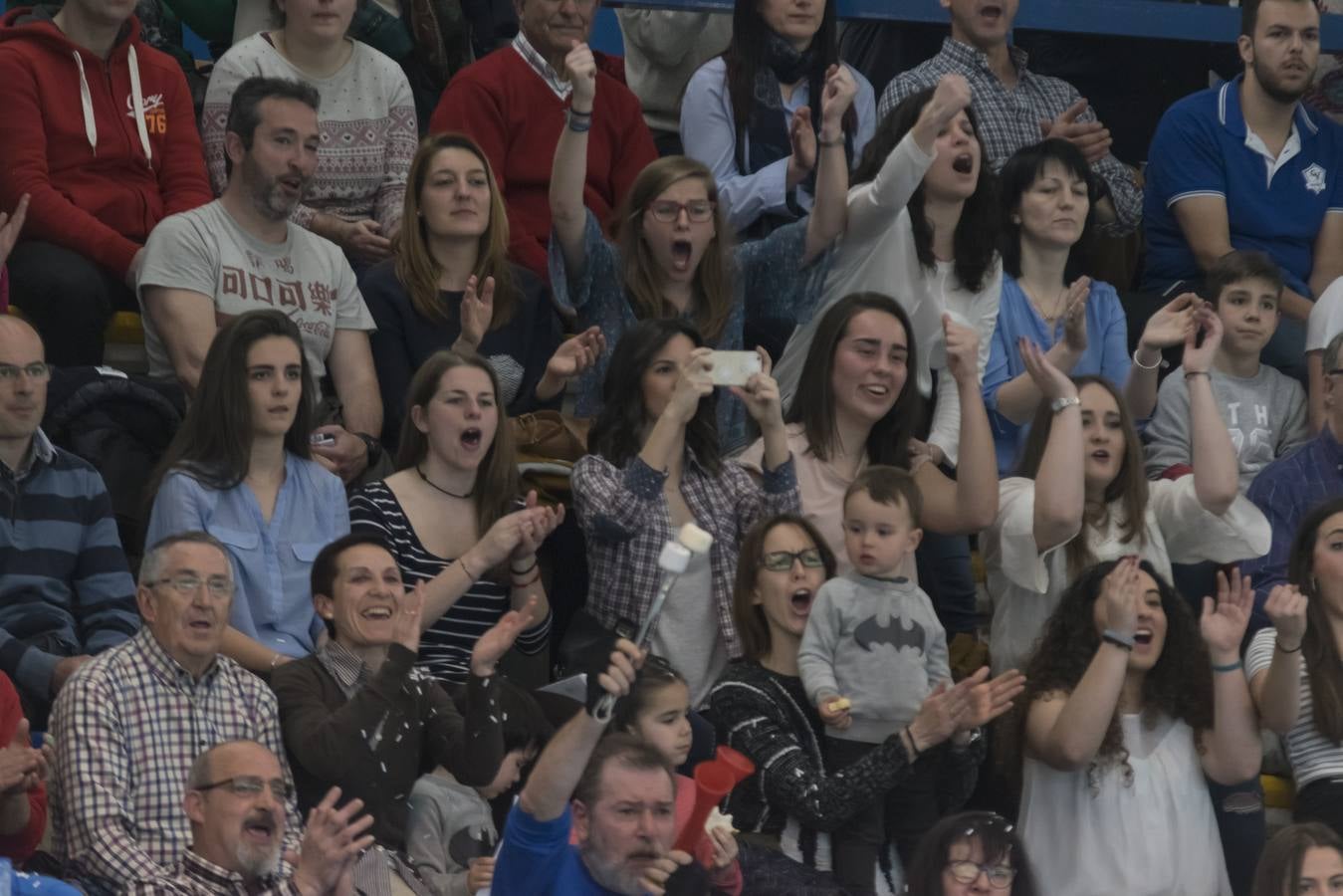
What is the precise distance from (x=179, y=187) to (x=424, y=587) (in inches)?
75.8

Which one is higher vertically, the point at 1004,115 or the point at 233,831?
the point at 1004,115

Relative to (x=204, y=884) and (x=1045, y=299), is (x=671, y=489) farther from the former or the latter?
(x=204, y=884)

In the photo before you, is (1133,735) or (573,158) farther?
(573,158)

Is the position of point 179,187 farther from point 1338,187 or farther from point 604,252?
point 1338,187

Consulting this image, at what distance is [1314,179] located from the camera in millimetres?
8367

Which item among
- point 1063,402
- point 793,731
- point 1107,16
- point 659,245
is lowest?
point 793,731

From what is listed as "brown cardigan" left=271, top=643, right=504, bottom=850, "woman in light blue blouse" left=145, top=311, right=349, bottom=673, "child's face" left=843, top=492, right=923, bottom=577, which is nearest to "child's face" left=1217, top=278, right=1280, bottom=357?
A: "child's face" left=843, top=492, right=923, bottom=577

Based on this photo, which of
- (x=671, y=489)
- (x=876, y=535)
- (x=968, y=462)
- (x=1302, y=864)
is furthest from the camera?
(x=968, y=462)

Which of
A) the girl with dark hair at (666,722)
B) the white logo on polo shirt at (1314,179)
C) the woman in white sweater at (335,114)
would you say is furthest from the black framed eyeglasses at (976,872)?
the white logo on polo shirt at (1314,179)

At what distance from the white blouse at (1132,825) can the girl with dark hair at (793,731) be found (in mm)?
226

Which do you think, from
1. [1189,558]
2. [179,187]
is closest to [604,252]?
[179,187]

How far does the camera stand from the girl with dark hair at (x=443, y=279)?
23.1 ft

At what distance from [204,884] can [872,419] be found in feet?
8.00

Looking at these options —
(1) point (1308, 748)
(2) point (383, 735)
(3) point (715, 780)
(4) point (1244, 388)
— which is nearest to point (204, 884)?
(2) point (383, 735)
